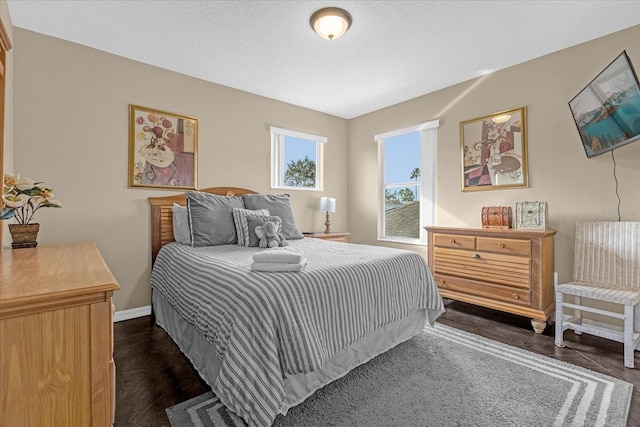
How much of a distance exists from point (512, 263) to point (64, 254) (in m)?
3.37

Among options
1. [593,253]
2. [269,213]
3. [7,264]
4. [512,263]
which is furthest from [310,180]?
[7,264]

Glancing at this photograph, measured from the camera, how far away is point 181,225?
3.03 m

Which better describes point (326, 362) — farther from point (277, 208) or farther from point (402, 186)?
point (402, 186)

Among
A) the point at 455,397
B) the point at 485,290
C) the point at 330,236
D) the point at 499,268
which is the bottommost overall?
the point at 455,397

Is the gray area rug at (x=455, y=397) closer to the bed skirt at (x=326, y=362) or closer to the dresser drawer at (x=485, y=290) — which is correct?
the bed skirt at (x=326, y=362)

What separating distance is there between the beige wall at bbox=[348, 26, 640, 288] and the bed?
1571mm

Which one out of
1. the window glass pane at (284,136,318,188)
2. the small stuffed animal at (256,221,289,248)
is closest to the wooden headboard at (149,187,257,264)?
the small stuffed animal at (256,221,289,248)

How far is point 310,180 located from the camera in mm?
4645

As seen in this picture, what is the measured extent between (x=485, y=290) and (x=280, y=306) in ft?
7.85

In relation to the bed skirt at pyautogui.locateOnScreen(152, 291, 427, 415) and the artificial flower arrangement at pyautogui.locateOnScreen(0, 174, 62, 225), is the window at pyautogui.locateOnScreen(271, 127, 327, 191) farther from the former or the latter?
the artificial flower arrangement at pyautogui.locateOnScreen(0, 174, 62, 225)

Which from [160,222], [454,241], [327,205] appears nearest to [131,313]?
[160,222]

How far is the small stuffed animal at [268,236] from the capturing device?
2.80 meters

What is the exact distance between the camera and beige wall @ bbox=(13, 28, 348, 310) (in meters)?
2.62

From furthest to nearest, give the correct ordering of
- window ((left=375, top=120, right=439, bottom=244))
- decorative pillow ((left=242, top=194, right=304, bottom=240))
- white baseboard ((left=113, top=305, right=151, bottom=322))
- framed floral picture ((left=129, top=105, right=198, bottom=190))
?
window ((left=375, top=120, right=439, bottom=244))
decorative pillow ((left=242, top=194, right=304, bottom=240))
framed floral picture ((left=129, top=105, right=198, bottom=190))
white baseboard ((left=113, top=305, right=151, bottom=322))
